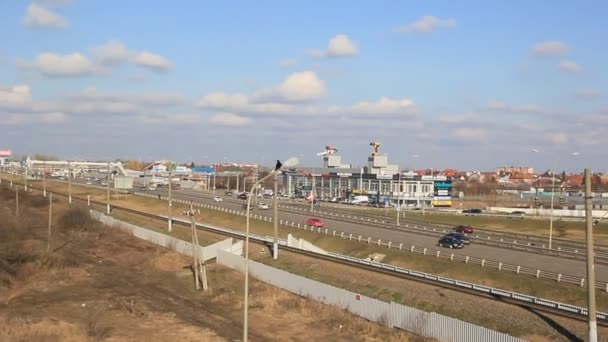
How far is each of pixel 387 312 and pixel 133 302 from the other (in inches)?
649

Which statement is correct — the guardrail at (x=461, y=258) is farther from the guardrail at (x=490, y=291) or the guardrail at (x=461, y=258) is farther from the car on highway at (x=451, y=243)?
the guardrail at (x=490, y=291)

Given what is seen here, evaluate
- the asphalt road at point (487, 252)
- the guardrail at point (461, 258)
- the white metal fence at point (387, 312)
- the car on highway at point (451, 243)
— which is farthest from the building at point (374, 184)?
the white metal fence at point (387, 312)

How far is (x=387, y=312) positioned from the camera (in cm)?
3122

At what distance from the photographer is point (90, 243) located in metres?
66.1

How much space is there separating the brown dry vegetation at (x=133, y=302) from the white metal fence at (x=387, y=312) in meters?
0.64

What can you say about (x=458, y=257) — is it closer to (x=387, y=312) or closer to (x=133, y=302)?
(x=387, y=312)

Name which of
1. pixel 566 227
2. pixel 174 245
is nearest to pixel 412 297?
pixel 174 245

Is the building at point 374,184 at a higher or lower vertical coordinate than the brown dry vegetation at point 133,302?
higher

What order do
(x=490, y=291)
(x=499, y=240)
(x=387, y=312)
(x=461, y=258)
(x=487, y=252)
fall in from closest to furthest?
(x=387, y=312)
(x=490, y=291)
(x=461, y=258)
(x=487, y=252)
(x=499, y=240)

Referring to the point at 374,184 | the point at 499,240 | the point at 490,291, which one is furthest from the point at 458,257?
the point at 374,184

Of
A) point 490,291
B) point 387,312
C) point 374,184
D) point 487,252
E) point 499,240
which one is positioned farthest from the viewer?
point 374,184

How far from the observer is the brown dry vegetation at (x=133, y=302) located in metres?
31.1

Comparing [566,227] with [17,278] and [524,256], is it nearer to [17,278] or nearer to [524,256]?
[524,256]

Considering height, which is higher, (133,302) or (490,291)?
(490,291)
